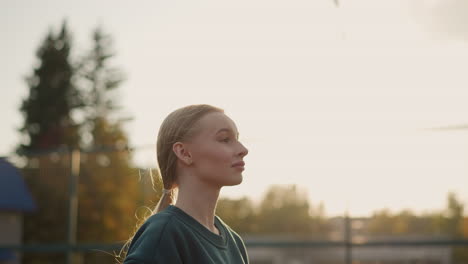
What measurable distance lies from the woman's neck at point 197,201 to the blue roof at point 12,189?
608 cm

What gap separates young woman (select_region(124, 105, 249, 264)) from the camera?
146 centimetres

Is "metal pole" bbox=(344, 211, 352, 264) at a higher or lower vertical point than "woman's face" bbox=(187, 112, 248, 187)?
lower

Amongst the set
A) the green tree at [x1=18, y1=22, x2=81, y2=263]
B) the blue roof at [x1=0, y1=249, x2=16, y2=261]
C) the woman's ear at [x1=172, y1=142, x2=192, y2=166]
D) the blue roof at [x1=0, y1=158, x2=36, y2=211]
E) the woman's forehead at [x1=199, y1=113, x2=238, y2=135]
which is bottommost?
the blue roof at [x1=0, y1=249, x2=16, y2=261]

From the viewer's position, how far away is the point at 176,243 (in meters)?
1.42

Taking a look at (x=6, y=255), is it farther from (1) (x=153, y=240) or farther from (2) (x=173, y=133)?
(1) (x=153, y=240)

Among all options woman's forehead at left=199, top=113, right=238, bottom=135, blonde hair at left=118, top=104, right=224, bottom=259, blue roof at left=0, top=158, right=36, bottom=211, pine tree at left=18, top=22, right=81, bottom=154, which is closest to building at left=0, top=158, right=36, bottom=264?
blue roof at left=0, top=158, right=36, bottom=211

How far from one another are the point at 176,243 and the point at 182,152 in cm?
25

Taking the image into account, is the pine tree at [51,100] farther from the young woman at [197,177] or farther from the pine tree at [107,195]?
the young woman at [197,177]

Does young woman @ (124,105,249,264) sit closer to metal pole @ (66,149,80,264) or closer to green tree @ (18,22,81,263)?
metal pole @ (66,149,80,264)

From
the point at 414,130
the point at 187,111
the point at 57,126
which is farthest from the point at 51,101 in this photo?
the point at 187,111

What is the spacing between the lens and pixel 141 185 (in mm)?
6480

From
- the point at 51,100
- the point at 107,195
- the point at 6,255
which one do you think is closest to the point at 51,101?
the point at 51,100

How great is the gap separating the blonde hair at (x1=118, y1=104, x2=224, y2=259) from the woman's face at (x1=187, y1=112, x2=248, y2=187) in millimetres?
24

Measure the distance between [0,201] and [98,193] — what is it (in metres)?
1.36
